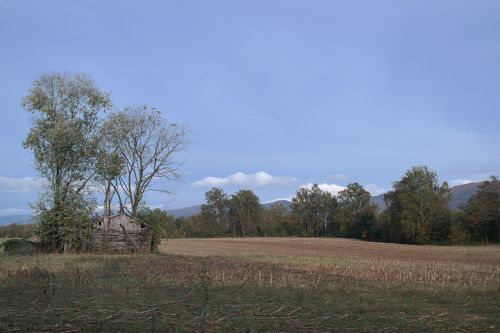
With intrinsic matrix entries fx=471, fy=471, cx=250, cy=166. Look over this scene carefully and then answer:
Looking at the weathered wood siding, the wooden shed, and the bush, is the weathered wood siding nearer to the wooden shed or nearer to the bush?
the wooden shed

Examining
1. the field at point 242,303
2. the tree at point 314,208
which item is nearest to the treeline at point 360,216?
the tree at point 314,208

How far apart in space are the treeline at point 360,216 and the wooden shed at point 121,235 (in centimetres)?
140

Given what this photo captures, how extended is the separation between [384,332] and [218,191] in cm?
11357

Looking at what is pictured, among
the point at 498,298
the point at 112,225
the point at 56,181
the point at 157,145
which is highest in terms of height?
the point at 157,145

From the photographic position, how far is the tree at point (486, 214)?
7019 centimetres

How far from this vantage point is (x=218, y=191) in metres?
122

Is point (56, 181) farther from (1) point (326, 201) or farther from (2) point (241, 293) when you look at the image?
(1) point (326, 201)

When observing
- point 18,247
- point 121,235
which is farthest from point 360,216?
point 18,247

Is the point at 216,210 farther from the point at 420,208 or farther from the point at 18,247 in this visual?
the point at 18,247

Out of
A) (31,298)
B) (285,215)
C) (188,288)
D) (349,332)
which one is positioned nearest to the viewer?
(349,332)

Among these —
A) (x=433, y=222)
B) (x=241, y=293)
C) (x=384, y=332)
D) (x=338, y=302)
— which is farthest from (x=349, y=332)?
(x=433, y=222)

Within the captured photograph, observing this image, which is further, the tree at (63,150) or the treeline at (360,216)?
the treeline at (360,216)

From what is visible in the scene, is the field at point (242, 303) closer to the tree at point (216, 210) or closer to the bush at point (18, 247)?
A: the bush at point (18, 247)

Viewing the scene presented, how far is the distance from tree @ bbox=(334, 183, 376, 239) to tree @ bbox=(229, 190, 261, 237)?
68.5ft
